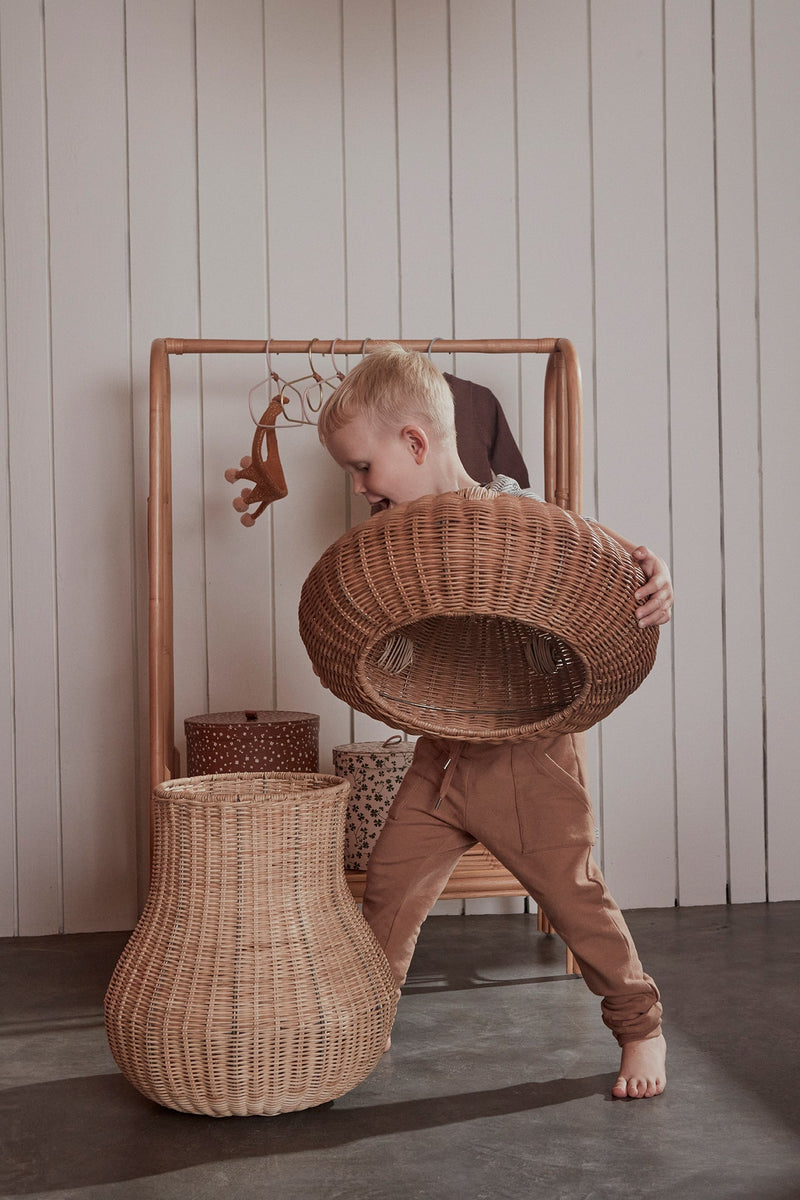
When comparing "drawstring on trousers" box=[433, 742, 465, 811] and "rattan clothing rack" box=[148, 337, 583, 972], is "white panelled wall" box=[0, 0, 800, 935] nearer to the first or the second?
"rattan clothing rack" box=[148, 337, 583, 972]

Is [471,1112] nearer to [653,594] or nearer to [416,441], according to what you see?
[653,594]

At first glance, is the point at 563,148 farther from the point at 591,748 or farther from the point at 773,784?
the point at 773,784

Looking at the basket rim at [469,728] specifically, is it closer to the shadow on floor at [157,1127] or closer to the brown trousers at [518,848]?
the brown trousers at [518,848]

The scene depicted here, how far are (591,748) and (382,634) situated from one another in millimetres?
1268

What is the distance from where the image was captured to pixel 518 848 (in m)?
1.62

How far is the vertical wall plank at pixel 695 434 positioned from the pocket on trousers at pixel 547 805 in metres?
1.06

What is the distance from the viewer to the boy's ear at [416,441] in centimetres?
171

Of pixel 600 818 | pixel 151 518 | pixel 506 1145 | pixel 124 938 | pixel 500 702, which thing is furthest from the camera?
pixel 600 818

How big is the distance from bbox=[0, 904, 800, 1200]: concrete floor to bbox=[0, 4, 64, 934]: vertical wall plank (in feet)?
1.35

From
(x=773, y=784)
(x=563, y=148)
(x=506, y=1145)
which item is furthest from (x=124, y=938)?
(x=563, y=148)

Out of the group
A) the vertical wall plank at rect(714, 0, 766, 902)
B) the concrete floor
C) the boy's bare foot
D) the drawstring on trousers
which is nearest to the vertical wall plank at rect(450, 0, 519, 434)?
the vertical wall plank at rect(714, 0, 766, 902)

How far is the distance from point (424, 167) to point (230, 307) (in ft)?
1.83

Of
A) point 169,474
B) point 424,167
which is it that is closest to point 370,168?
point 424,167

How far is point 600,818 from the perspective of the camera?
2584mm
